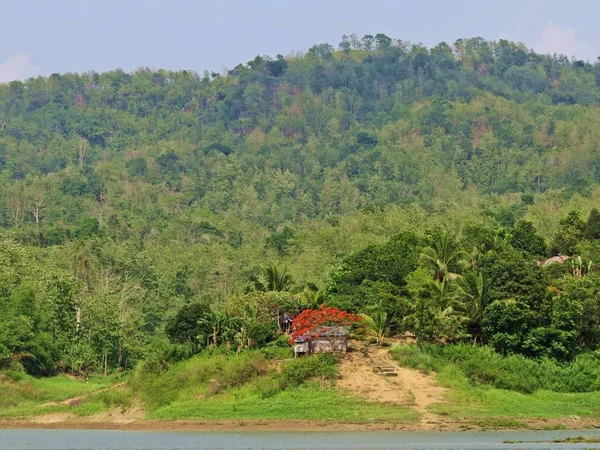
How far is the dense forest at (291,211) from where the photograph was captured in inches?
2032

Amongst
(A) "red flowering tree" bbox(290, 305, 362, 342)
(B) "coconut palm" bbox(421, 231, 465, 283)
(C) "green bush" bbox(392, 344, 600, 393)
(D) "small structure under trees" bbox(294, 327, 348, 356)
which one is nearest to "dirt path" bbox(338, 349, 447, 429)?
(D) "small structure under trees" bbox(294, 327, 348, 356)

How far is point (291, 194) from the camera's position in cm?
14500

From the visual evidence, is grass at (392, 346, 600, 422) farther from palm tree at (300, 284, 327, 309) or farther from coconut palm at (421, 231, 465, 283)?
coconut palm at (421, 231, 465, 283)

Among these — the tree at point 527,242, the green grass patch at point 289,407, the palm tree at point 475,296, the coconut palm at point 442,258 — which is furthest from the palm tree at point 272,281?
the tree at point 527,242

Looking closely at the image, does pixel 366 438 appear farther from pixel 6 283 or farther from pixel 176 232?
pixel 176 232

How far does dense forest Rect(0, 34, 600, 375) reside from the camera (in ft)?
169

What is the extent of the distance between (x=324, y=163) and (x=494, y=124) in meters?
25.2

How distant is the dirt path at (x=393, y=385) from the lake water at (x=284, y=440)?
2833 millimetres

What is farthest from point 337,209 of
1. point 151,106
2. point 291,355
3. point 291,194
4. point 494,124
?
point 291,355

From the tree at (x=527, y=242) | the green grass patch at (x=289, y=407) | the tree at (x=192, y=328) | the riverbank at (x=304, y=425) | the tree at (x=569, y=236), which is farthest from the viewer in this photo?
the tree at (x=569, y=236)

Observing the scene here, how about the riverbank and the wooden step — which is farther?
the wooden step

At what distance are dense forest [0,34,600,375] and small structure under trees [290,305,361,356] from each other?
6.63ft

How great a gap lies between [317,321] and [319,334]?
77cm

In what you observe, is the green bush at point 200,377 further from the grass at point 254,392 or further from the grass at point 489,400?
the grass at point 489,400
